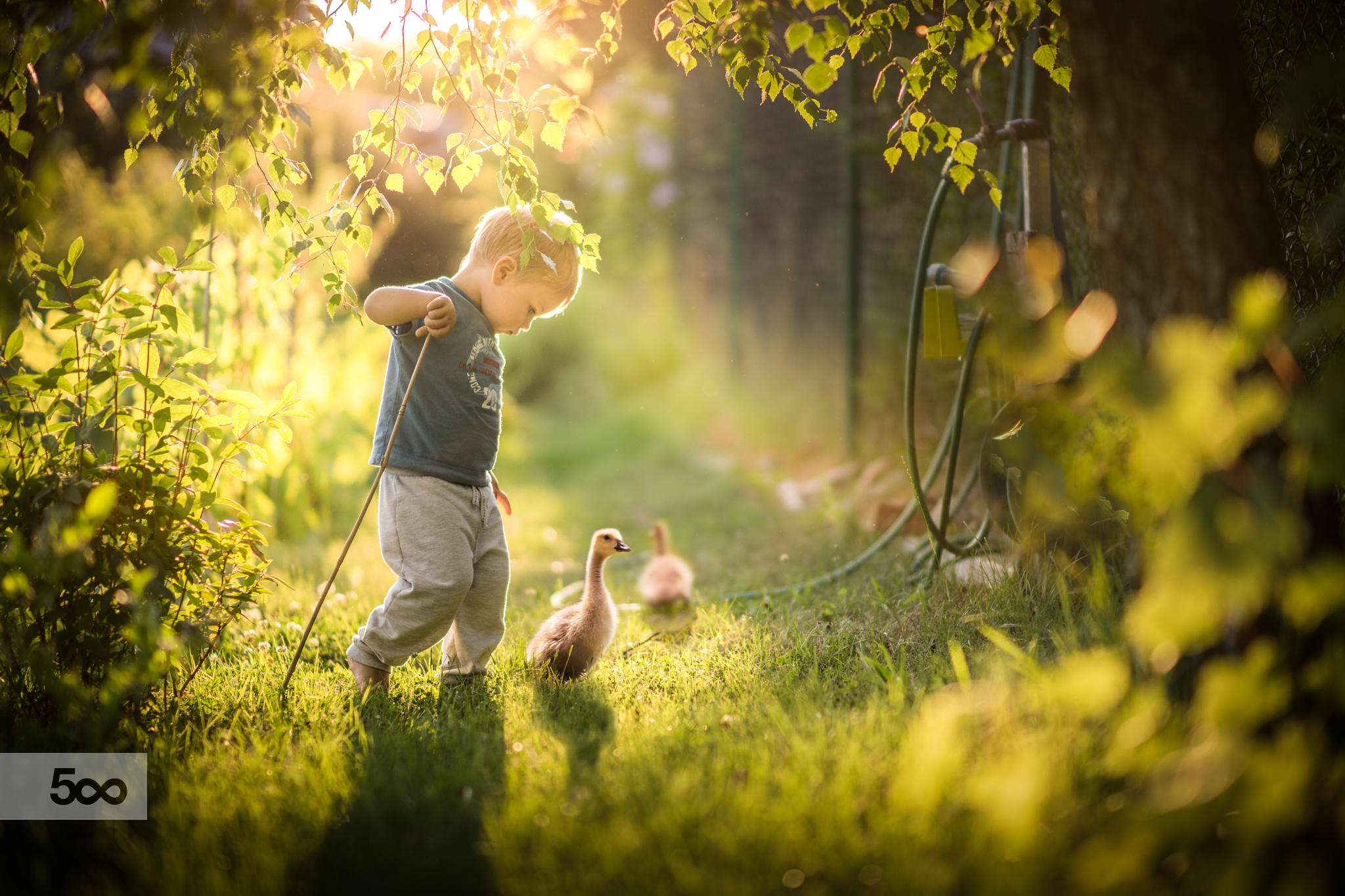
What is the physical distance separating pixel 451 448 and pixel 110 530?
0.85 metres

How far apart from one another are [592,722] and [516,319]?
1.19 m

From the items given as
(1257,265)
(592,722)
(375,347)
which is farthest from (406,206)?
(1257,265)

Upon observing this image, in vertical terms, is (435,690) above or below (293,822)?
above

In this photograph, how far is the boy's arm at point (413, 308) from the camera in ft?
7.74

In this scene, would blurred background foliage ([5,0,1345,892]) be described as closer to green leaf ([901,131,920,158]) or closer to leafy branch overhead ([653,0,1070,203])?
leafy branch overhead ([653,0,1070,203])

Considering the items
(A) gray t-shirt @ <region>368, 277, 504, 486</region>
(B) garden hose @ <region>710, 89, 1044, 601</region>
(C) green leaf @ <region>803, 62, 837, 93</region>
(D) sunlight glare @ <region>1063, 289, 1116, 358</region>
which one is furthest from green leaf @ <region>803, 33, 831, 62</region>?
(A) gray t-shirt @ <region>368, 277, 504, 486</region>

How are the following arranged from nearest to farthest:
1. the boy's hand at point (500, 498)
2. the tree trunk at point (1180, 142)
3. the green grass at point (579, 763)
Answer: the green grass at point (579, 763), the tree trunk at point (1180, 142), the boy's hand at point (500, 498)

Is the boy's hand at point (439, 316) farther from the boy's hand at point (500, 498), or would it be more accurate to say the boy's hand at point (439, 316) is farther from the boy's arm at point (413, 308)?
the boy's hand at point (500, 498)

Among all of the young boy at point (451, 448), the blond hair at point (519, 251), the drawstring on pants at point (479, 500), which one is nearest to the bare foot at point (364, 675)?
the young boy at point (451, 448)

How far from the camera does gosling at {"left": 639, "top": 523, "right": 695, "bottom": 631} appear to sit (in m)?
3.24

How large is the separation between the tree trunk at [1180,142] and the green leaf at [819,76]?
0.50 meters

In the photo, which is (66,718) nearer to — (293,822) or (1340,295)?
(293,822)

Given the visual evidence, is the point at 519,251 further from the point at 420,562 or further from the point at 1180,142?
the point at 1180,142

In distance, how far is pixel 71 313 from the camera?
203 centimetres
